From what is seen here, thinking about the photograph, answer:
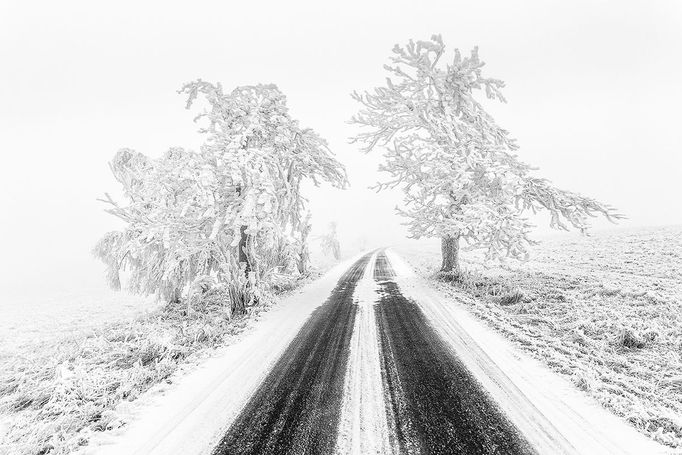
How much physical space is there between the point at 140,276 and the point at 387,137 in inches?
509

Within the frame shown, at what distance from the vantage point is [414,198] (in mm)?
14398

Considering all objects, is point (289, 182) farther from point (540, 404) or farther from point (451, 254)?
point (540, 404)

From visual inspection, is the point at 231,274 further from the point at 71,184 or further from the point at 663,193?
the point at 663,193

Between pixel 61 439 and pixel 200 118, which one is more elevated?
pixel 200 118

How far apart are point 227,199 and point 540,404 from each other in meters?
9.62

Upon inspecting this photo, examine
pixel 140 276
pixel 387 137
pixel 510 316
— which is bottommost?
pixel 510 316

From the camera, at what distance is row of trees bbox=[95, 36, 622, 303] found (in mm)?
10227

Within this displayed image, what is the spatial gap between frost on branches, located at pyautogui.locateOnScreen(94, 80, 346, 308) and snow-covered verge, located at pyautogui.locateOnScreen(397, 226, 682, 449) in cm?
698

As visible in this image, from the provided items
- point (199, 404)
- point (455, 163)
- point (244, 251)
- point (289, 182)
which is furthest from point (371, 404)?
point (455, 163)

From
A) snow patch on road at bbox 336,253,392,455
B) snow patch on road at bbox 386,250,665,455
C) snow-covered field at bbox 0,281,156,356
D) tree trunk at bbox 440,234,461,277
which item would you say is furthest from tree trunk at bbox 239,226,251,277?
tree trunk at bbox 440,234,461,277

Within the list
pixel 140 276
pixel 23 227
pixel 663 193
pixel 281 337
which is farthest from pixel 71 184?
pixel 663 193

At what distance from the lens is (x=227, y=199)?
1092cm

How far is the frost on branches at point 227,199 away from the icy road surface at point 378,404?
12.2ft

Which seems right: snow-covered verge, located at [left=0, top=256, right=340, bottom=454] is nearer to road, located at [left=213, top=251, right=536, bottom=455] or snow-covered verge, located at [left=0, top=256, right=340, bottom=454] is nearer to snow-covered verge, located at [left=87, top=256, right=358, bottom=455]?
snow-covered verge, located at [left=87, top=256, right=358, bottom=455]
